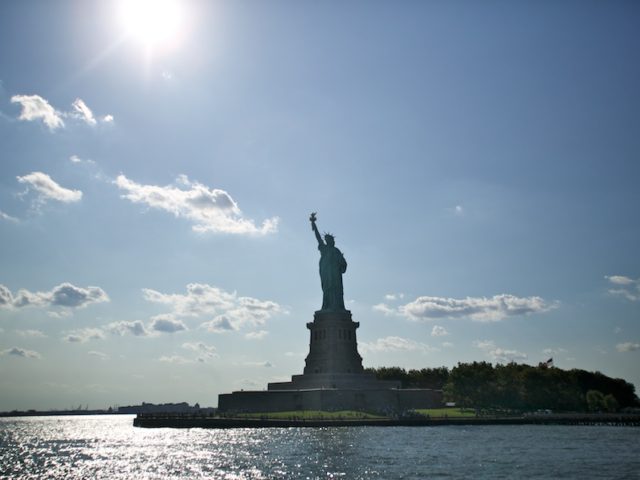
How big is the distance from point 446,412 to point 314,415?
18.0 metres

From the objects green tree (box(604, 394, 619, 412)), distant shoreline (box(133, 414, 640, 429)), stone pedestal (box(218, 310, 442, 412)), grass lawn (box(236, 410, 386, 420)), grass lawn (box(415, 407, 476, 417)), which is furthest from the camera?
green tree (box(604, 394, 619, 412))

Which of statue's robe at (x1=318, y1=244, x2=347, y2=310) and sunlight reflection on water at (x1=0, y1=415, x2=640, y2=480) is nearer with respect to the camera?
sunlight reflection on water at (x1=0, y1=415, x2=640, y2=480)

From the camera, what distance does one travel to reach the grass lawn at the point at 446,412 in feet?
253

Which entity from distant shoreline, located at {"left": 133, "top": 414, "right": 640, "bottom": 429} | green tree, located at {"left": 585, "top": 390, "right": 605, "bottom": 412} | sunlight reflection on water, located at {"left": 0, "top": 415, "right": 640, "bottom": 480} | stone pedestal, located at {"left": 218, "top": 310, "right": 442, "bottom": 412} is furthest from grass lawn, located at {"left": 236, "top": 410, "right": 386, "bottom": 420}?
green tree, located at {"left": 585, "top": 390, "right": 605, "bottom": 412}

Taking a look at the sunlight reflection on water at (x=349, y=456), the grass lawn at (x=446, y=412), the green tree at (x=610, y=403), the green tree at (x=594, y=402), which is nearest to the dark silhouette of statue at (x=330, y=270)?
the grass lawn at (x=446, y=412)

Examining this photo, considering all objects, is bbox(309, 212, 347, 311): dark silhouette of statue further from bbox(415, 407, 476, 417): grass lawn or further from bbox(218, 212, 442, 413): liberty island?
bbox(415, 407, 476, 417): grass lawn

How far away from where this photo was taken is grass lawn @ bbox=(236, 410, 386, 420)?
6900 centimetres

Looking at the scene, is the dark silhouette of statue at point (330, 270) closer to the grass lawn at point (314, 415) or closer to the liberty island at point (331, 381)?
the liberty island at point (331, 381)

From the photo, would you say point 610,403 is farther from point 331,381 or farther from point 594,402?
point 331,381

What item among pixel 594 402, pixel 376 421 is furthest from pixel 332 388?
pixel 594 402

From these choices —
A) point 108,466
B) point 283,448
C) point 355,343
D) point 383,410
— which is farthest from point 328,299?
point 108,466

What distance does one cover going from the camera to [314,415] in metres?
70.9

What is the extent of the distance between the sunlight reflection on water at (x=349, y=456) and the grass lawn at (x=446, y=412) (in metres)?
11.2

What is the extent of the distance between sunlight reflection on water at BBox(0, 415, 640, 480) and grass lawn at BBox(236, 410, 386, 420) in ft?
13.9
